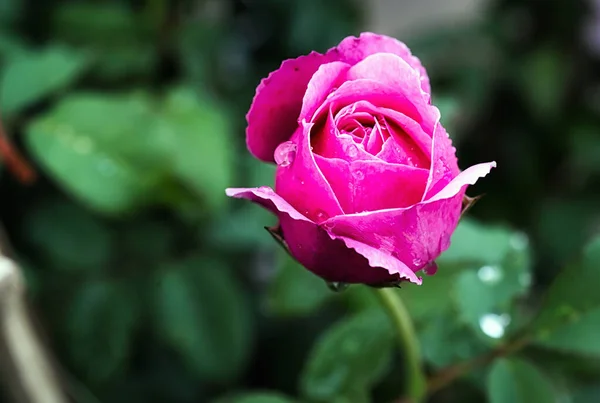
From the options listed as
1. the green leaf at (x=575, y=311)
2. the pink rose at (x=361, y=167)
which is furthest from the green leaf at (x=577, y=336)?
the pink rose at (x=361, y=167)

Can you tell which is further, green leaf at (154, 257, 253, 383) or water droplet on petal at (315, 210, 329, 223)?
green leaf at (154, 257, 253, 383)

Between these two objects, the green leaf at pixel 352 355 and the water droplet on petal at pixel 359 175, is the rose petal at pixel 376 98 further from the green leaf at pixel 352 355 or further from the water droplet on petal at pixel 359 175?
the green leaf at pixel 352 355

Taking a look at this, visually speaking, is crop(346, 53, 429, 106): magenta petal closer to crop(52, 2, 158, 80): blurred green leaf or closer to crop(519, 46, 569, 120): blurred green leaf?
crop(52, 2, 158, 80): blurred green leaf

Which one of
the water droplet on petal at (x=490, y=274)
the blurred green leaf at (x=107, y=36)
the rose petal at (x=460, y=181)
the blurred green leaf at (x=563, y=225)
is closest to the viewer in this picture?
the rose petal at (x=460, y=181)

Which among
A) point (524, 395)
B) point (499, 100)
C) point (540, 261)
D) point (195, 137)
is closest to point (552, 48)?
point (499, 100)

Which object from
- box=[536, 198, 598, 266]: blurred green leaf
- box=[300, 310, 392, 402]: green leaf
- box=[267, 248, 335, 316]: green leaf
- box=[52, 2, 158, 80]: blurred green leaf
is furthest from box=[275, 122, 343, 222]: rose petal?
box=[536, 198, 598, 266]: blurred green leaf
